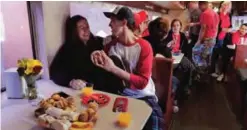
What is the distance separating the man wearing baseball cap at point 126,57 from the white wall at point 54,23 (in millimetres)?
237

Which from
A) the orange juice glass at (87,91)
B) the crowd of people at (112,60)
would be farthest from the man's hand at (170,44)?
the orange juice glass at (87,91)

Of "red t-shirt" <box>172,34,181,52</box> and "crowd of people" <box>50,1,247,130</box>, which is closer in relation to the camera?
"crowd of people" <box>50,1,247,130</box>

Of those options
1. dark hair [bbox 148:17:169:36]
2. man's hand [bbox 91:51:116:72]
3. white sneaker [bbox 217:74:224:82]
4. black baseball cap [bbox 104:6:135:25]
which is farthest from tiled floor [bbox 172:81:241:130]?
black baseball cap [bbox 104:6:135:25]

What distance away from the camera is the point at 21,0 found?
1.30 meters

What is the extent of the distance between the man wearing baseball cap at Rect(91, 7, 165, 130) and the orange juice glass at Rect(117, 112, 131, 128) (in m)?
0.47

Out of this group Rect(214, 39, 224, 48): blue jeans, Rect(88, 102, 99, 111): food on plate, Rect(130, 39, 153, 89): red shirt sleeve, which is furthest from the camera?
Rect(214, 39, 224, 48): blue jeans

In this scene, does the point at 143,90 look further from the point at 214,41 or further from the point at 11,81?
the point at 214,41

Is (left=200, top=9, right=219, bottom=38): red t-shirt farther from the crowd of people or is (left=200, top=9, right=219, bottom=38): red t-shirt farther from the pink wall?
the pink wall

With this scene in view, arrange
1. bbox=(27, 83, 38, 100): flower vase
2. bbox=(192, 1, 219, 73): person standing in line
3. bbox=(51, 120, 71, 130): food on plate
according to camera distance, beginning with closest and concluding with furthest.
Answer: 1. bbox=(51, 120, 71, 130): food on plate
2. bbox=(27, 83, 38, 100): flower vase
3. bbox=(192, 1, 219, 73): person standing in line

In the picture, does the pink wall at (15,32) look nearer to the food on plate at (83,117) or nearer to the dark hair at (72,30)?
the dark hair at (72,30)

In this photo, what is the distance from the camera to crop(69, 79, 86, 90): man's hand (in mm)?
1369

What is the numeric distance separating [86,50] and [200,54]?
2.07 metres

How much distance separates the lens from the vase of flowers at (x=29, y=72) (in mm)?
1153

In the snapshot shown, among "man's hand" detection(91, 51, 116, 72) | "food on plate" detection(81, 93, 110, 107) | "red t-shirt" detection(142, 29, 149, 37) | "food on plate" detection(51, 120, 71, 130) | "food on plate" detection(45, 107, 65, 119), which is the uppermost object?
"red t-shirt" detection(142, 29, 149, 37)
